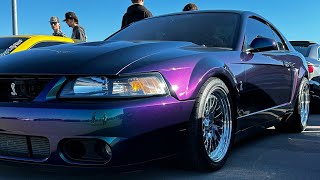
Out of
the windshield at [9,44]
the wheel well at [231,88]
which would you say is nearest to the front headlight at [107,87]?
the wheel well at [231,88]

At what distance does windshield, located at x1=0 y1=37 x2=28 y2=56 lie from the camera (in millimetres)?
6092

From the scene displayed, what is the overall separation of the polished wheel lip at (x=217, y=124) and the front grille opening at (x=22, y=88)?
1.15 m

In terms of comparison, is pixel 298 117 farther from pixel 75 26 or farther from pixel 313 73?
pixel 75 26

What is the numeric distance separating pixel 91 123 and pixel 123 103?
0.71 ft

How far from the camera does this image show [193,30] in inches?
159

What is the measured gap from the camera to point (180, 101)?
2.83 m

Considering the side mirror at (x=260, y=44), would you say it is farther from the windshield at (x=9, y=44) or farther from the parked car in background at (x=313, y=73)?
the windshield at (x=9, y=44)

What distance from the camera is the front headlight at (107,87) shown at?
265cm

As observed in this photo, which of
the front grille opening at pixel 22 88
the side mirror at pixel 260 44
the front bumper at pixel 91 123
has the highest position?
the side mirror at pixel 260 44

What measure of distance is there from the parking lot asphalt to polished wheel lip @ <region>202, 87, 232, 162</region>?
0.49 feet

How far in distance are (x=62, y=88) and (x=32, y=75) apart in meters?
0.23

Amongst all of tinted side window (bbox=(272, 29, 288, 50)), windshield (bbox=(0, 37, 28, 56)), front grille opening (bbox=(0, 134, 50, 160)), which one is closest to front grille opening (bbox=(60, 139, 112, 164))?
front grille opening (bbox=(0, 134, 50, 160))

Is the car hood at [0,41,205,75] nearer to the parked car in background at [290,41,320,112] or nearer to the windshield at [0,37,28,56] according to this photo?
the windshield at [0,37,28,56]

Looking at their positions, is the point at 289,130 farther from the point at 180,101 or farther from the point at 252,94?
the point at 180,101
